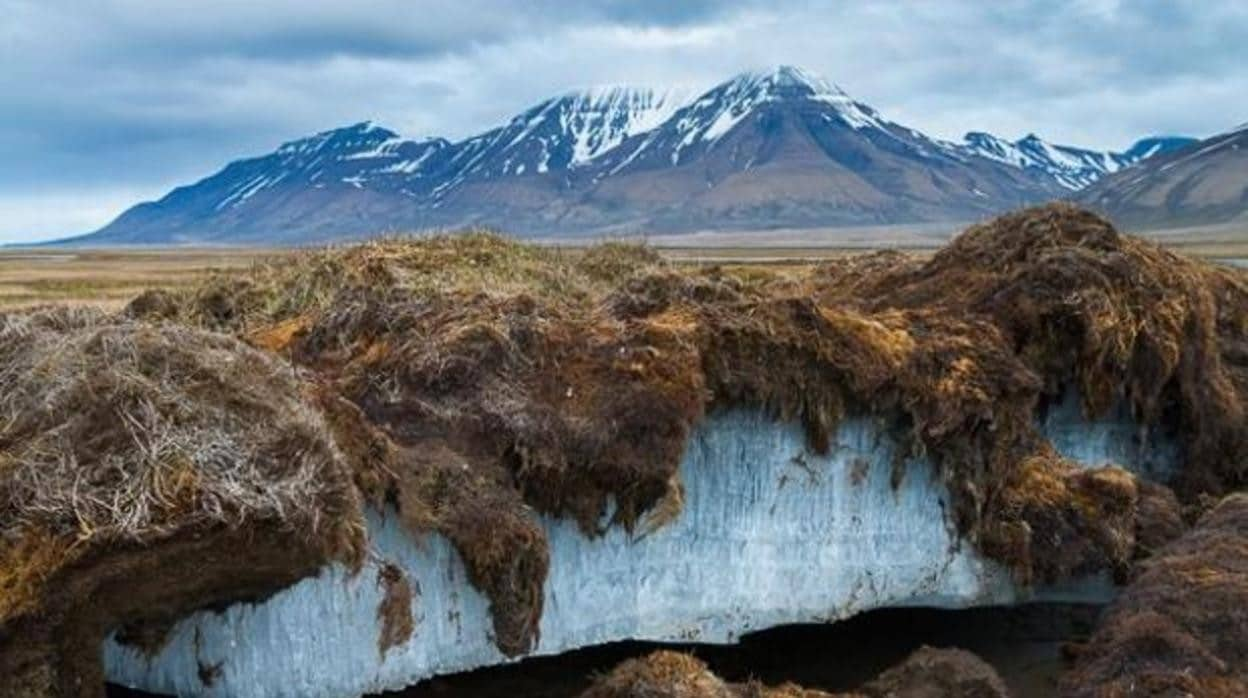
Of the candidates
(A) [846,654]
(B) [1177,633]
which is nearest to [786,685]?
(A) [846,654]

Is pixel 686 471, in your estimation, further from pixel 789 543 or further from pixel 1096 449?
pixel 1096 449

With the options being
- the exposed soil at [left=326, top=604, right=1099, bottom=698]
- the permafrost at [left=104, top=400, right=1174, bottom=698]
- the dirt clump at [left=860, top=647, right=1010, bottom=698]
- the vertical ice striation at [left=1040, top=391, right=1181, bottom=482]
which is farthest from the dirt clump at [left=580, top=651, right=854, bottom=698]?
the vertical ice striation at [left=1040, top=391, right=1181, bottom=482]

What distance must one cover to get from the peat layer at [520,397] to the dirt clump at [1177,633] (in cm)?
149

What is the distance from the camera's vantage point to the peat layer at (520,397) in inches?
358

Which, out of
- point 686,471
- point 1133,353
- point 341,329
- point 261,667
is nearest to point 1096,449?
point 1133,353

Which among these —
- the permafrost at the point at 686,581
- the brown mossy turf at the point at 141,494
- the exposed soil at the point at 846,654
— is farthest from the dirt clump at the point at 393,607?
the exposed soil at the point at 846,654

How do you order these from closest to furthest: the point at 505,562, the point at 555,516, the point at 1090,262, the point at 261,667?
the point at 261,667
the point at 505,562
the point at 555,516
the point at 1090,262

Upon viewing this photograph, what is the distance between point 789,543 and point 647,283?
3.39 metres

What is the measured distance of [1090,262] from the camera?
55.9 feet

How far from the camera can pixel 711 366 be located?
13586mm

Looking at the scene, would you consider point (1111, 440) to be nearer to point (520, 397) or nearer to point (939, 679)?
point (939, 679)

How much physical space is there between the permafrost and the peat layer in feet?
1.05

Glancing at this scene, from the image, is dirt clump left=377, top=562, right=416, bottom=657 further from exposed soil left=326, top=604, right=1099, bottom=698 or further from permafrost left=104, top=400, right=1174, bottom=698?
exposed soil left=326, top=604, right=1099, bottom=698

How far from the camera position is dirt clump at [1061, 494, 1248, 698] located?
1193cm
